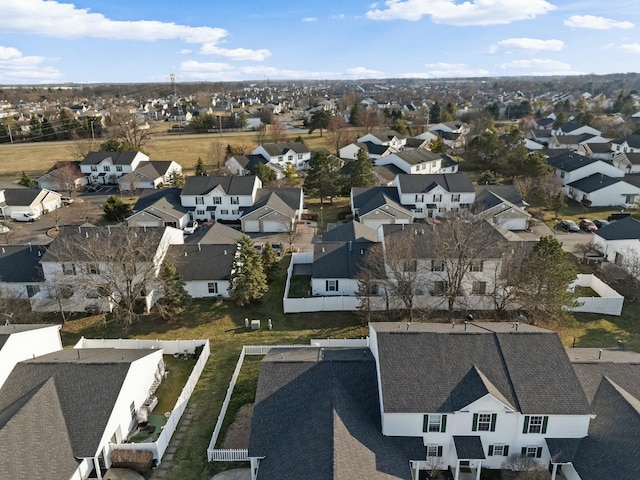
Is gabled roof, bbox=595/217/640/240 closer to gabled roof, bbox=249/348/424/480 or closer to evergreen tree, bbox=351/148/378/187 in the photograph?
evergreen tree, bbox=351/148/378/187

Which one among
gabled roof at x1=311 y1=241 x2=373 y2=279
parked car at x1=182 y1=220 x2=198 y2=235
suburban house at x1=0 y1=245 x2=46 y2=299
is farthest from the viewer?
parked car at x1=182 y1=220 x2=198 y2=235

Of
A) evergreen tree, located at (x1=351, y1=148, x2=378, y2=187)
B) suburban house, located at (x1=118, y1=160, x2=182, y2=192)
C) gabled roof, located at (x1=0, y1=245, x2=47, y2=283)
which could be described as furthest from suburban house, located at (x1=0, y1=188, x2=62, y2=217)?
evergreen tree, located at (x1=351, y1=148, x2=378, y2=187)

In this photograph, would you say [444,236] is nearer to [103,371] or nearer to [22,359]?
[103,371]

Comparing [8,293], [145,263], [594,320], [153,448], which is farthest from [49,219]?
[594,320]

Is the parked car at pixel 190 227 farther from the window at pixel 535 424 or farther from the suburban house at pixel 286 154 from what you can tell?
the window at pixel 535 424

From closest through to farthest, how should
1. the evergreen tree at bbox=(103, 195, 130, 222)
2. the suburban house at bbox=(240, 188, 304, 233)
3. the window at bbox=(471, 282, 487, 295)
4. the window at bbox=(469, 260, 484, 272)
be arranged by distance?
1. the window at bbox=(469, 260, 484, 272)
2. the window at bbox=(471, 282, 487, 295)
3. the suburban house at bbox=(240, 188, 304, 233)
4. the evergreen tree at bbox=(103, 195, 130, 222)

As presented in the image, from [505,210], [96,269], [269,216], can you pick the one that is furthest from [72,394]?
[505,210]
